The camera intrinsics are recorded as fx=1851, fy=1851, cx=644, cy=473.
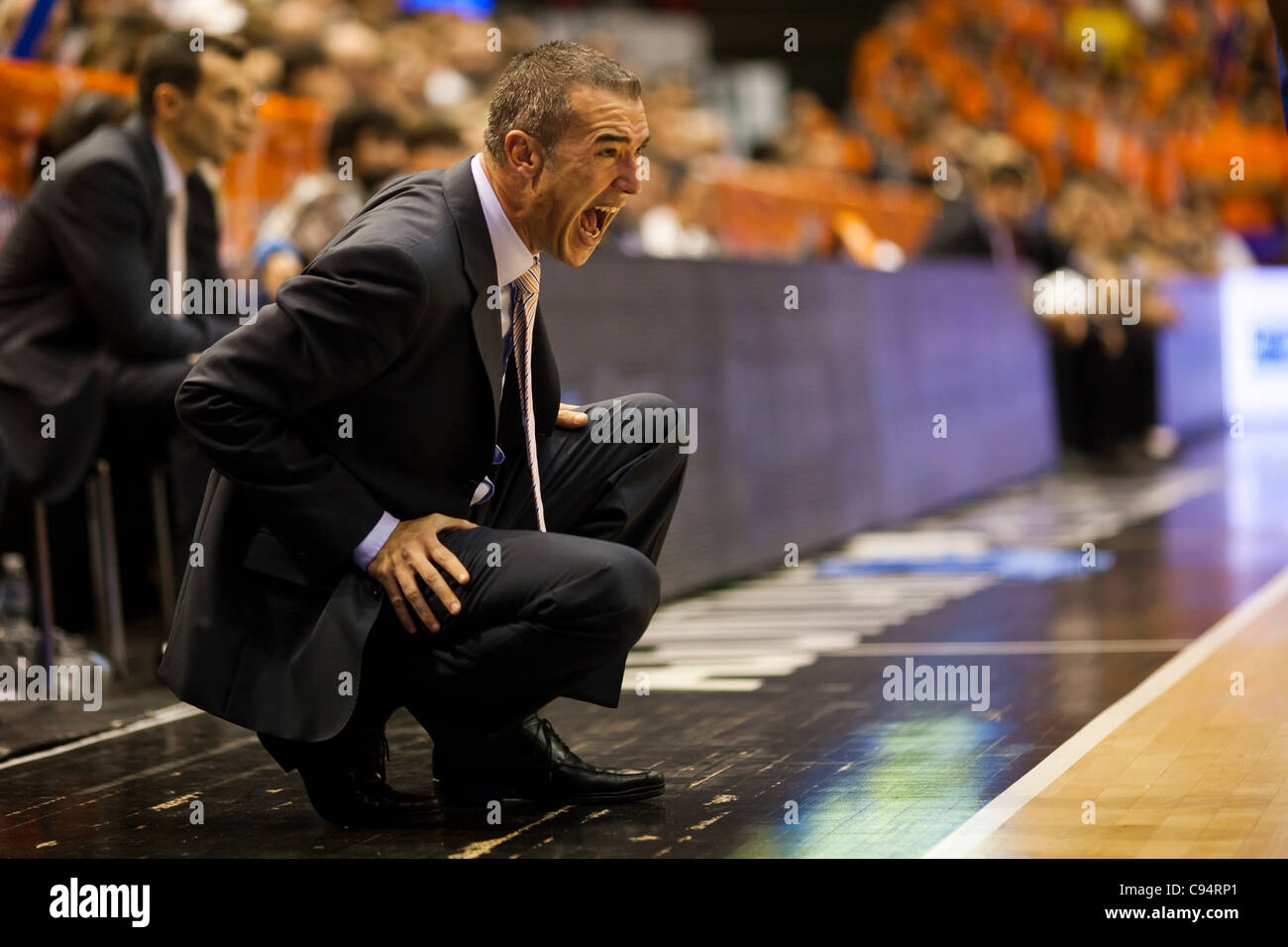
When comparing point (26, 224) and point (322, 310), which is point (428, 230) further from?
point (26, 224)

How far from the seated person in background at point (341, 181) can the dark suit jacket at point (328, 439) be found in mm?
3149

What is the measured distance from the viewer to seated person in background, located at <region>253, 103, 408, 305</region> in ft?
22.5

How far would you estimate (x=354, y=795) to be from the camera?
149 inches

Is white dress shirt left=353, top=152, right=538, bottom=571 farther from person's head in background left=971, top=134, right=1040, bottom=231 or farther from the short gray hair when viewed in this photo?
person's head in background left=971, top=134, right=1040, bottom=231

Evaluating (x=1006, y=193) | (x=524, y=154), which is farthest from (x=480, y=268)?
(x=1006, y=193)

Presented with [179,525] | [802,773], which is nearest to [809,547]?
[179,525]

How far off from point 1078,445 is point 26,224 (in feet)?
31.7

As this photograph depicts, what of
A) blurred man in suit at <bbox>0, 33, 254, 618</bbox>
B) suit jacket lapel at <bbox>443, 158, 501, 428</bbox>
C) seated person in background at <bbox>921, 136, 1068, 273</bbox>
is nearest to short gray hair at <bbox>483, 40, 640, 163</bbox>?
suit jacket lapel at <bbox>443, 158, 501, 428</bbox>

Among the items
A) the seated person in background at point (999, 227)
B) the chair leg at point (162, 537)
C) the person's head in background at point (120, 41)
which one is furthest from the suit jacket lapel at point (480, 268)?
the seated person in background at point (999, 227)

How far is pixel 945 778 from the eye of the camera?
161 inches

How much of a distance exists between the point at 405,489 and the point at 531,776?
0.70 metres

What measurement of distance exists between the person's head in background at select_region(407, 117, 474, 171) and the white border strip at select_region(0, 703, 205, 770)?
2713mm

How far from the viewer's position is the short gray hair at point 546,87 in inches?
144

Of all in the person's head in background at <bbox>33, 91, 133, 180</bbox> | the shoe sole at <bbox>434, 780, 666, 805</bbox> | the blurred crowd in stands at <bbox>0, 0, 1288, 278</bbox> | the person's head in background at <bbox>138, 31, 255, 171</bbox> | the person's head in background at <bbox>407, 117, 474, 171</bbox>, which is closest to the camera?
the shoe sole at <bbox>434, 780, 666, 805</bbox>
